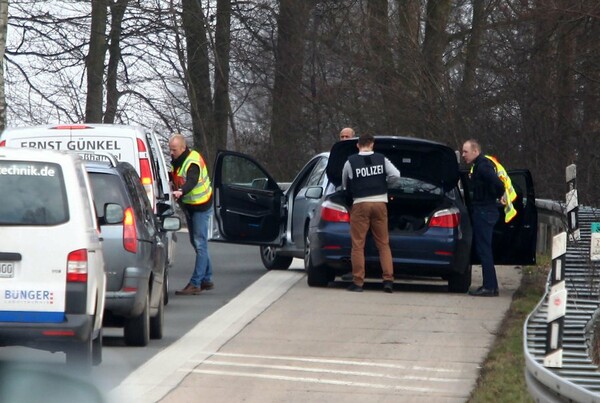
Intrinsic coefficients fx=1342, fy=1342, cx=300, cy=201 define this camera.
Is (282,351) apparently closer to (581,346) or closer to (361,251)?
(581,346)

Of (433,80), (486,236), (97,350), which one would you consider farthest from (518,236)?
(433,80)

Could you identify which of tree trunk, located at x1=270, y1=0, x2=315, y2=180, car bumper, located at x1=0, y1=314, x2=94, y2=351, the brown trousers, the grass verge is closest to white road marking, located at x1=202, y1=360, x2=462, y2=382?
the grass verge

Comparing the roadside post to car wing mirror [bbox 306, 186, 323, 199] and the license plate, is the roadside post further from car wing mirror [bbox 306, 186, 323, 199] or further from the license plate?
car wing mirror [bbox 306, 186, 323, 199]

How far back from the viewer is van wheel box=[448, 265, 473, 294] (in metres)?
15.2

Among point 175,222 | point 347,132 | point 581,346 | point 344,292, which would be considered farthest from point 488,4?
point 581,346

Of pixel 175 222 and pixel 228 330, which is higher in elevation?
pixel 175 222

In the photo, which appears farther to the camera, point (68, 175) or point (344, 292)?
point (344, 292)

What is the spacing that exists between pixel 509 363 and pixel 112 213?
3281 millimetres

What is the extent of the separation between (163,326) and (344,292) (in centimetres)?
316

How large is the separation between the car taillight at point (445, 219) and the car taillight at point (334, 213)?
0.98 m

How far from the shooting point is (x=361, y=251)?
14.8 m

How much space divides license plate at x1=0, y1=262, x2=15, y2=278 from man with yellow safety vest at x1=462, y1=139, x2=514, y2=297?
291 inches

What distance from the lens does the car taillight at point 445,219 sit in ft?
49.4

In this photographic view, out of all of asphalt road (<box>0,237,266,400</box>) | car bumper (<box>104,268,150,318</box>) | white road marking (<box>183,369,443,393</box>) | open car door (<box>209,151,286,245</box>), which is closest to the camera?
asphalt road (<box>0,237,266,400</box>)
